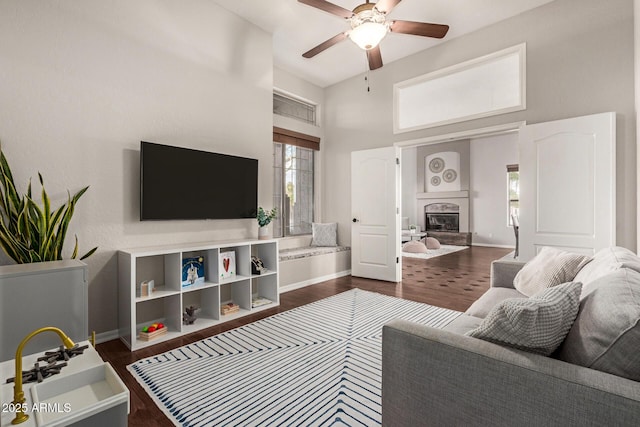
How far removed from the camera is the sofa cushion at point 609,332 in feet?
2.87

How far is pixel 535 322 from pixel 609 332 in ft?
0.58

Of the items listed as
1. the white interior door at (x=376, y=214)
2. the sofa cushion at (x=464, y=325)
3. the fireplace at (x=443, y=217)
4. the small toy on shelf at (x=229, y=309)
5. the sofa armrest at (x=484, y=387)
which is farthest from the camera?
the fireplace at (x=443, y=217)

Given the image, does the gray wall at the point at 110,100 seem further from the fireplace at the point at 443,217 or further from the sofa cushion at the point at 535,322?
the fireplace at the point at 443,217

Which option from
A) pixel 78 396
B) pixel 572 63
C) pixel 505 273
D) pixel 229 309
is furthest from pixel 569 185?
pixel 78 396

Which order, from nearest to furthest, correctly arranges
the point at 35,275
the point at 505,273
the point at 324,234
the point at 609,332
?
1. the point at 609,332
2. the point at 35,275
3. the point at 505,273
4. the point at 324,234

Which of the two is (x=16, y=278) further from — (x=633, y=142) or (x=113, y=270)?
(x=633, y=142)

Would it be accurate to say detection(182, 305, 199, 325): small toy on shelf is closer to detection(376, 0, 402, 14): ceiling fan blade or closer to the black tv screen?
the black tv screen

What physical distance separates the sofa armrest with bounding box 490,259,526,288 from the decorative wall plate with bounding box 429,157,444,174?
7730 millimetres

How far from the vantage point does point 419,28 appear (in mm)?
2736

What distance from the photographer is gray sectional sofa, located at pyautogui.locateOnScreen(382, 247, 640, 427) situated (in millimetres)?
841

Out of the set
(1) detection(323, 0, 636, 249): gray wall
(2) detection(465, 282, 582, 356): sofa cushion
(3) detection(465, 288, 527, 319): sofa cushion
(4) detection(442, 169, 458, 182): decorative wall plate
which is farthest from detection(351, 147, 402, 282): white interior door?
(4) detection(442, 169, 458, 182): decorative wall plate

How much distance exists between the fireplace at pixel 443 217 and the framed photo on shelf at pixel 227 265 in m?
7.81

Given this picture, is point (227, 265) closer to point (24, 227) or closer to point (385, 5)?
point (24, 227)

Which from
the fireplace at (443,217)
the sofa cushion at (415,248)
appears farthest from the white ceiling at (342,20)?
the fireplace at (443,217)
